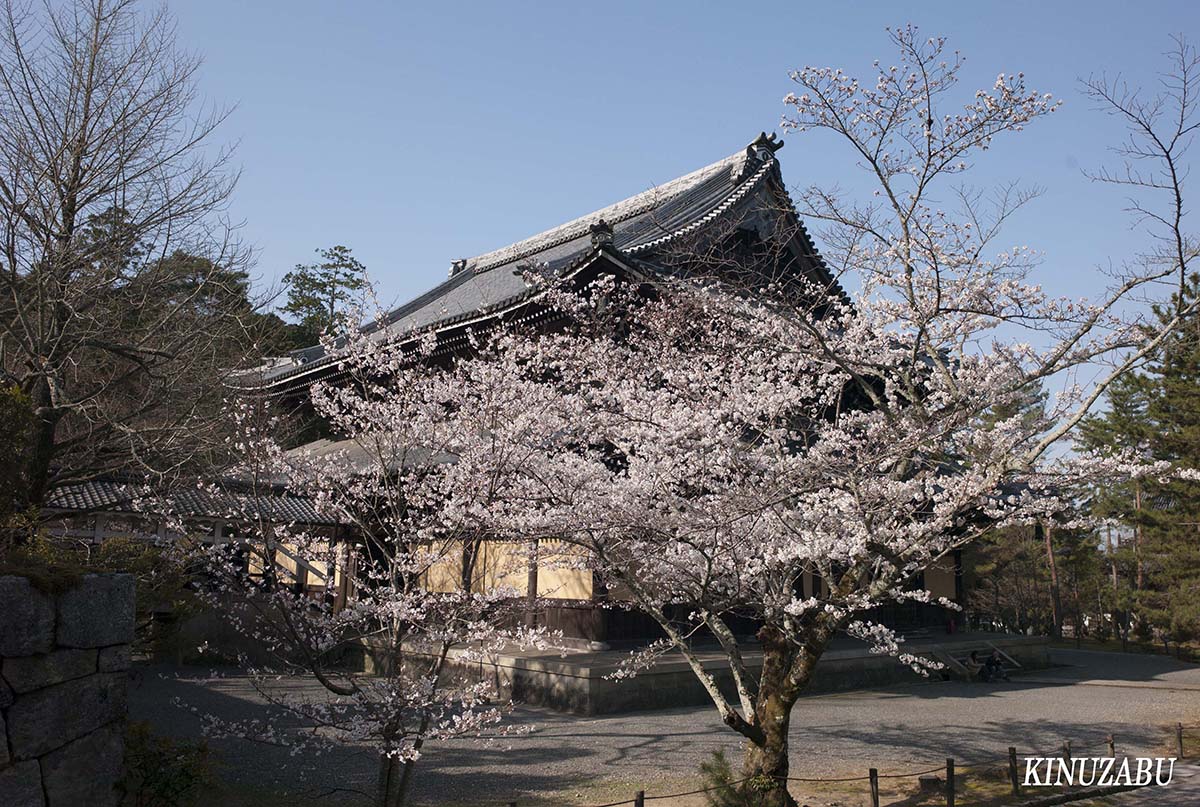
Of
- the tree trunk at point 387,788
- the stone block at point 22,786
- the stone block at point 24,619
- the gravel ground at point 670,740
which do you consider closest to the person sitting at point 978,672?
the gravel ground at point 670,740

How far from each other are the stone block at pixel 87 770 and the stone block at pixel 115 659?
360 mm

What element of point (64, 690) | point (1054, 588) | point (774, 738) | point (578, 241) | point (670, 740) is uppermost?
point (578, 241)

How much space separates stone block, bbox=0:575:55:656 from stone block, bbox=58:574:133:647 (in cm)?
10

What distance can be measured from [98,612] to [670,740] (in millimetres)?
7058

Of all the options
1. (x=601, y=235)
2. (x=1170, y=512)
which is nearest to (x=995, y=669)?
(x=1170, y=512)

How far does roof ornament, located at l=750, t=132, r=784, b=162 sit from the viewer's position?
18.9 m

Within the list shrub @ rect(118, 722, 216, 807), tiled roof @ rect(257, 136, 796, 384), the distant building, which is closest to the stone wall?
shrub @ rect(118, 722, 216, 807)

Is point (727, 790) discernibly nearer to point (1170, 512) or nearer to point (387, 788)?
point (387, 788)

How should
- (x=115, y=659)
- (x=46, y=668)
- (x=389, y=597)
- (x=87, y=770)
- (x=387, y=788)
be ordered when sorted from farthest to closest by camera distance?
(x=389, y=597)
(x=387, y=788)
(x=115, y=659)
(x=87, y=770)
(x=46, y=668)

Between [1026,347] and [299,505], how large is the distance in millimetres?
15650

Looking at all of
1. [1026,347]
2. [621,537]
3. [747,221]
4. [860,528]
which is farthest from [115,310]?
[747,221]

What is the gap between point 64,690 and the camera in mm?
4848

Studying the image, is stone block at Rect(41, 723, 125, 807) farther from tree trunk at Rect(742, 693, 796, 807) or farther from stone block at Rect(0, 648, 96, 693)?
tree trunk at Rect(742, 693, 796, 807)

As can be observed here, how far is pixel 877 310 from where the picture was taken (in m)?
8.82
